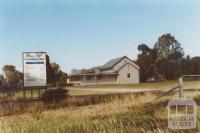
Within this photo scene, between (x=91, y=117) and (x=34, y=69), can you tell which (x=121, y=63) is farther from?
(x=91, y=117)

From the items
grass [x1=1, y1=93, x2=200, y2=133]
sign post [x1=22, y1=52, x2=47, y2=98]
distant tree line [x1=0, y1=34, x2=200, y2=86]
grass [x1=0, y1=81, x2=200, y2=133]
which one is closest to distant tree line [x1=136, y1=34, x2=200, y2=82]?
distant tree line [x1=0, y1=34, x2=200, y2=86]

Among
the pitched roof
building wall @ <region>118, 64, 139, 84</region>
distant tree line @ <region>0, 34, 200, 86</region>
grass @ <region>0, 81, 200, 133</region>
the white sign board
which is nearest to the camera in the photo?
grass @ <region>0, 81, 200, 133</region>

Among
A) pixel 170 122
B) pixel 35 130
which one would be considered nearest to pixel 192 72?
pixel 35 130

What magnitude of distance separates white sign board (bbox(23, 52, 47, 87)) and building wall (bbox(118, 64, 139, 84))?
34740mm

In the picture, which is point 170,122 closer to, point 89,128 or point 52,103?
point 89,128

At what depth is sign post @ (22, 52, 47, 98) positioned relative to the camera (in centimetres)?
2462

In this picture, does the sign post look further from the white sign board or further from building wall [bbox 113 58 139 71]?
building wall [bbox 113 58 139 71]

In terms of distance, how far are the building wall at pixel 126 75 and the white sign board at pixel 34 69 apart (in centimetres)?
3474

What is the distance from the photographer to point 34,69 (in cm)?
2486

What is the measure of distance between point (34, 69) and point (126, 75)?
1519 inches

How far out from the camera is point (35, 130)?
895 cm

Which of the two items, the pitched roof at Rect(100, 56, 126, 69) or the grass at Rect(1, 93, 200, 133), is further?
the pitched roof at Rect(100, 56, 126, 69)

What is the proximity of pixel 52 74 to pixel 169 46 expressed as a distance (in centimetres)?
2466

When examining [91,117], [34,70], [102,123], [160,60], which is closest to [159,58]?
[160,60]
